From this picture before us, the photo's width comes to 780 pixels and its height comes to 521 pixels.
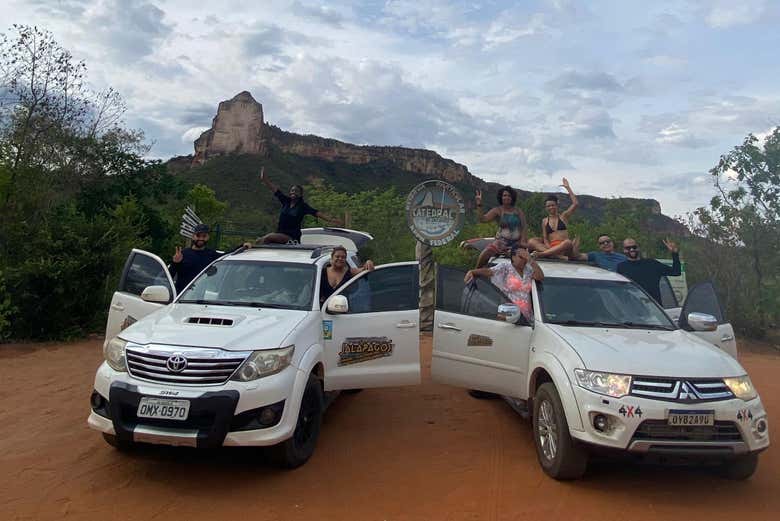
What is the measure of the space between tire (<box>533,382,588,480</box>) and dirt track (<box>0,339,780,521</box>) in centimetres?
12

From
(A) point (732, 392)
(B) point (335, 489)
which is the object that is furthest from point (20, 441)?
(A) point (732, 392)

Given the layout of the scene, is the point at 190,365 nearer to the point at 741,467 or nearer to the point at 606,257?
the point at 741,467

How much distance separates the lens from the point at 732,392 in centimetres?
453

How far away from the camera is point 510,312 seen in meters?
5.58

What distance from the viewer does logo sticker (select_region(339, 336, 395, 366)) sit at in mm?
5840

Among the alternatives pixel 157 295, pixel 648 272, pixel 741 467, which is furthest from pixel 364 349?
pixel 648 272

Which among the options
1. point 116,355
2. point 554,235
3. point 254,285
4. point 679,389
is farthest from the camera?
point 554,235

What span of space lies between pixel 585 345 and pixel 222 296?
3337 mm

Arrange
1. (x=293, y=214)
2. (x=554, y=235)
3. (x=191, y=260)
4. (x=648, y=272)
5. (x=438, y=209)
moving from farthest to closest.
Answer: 1. (x=438, y=209)
2. (x=293, y=214)
3. (x=554, y=235)
4. (x=648, y=272)
5. (x=191, y=260)

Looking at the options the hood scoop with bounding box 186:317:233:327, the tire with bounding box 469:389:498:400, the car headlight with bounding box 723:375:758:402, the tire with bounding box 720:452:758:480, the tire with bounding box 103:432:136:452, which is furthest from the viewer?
the tire with bounding box 469:389:498:400

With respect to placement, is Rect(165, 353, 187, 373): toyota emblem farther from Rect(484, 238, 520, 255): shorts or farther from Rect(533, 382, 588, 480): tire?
Rect(484, 238, 520, 255): shorts

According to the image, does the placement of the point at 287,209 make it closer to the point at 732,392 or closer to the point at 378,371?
the point at 378,371

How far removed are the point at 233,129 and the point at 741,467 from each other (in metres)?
60.3

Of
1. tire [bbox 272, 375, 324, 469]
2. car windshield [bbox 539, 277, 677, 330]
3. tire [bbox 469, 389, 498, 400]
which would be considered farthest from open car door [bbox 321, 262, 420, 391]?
tire [bbox 469, 389, 498, 400]
